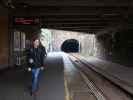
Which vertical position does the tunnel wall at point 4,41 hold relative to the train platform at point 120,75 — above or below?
above

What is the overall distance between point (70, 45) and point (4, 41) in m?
84.2

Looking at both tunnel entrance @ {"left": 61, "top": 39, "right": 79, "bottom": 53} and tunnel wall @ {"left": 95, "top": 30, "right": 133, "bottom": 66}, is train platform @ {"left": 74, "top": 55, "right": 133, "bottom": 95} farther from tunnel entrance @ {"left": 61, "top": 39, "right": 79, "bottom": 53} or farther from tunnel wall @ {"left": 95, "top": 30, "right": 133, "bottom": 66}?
tunnel entrance @ {"left": 61, "top": 39, "right": 79, "bottom": 53}

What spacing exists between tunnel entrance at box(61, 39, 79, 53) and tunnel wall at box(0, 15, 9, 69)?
7733 centimetres

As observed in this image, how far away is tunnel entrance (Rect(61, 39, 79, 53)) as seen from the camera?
356 ft

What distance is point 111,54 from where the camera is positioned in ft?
154

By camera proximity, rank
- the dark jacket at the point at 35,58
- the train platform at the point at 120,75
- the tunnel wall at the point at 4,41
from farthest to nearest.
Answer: the tunnel wall at the point at 4,41
the train platform at the point at 120,75
the dark jacket at the point at 35,58

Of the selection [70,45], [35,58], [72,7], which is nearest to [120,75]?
[72,7]

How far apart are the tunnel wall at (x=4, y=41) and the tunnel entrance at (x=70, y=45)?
77328 millimetres

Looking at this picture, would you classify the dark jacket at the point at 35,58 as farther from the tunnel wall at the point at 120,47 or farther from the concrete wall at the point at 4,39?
the tunnel wall at the point at 120,47

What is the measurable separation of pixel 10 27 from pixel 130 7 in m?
8.77

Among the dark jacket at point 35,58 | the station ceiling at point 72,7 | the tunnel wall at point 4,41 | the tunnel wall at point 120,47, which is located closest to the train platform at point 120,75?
the tunnel wall at point 120,47

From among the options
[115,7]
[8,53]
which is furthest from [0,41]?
[115,7]

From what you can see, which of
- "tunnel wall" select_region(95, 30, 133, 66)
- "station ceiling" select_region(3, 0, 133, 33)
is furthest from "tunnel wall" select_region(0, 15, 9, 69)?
"tunnel wall" select_region(95, 30, 133, 66)

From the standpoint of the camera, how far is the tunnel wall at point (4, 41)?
2929cm
